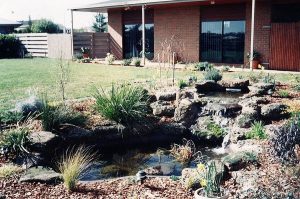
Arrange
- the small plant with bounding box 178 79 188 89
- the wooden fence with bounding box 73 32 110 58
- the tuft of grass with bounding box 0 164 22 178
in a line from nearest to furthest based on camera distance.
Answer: the tuft of grass with bounding box 0 164 22 178 → the small plant with bounding box 178 79 188 89 → the wooden fence with bounding box 73 32 110 58

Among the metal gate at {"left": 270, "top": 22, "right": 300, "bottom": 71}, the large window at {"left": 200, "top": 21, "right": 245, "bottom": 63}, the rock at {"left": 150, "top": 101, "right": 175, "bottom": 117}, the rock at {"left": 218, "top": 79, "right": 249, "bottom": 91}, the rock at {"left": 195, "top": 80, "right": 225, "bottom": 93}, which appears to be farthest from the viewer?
the large window at {"left": 200, "top": 21, "right": 245, "bottom": 63}

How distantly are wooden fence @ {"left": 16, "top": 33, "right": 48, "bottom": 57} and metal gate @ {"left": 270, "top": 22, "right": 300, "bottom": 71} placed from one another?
54.8ft

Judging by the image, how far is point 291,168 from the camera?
5438mm

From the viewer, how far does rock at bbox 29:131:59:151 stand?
6.94m

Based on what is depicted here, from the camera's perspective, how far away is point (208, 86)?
11117 mm

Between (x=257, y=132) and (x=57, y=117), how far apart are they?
398cm

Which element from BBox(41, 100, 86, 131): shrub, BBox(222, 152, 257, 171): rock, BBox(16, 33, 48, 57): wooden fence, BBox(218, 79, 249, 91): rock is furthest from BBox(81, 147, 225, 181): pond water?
BBox(16, 33, 48, 57): wooden fence

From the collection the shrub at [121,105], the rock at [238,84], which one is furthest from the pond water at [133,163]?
the rock at [238,84]

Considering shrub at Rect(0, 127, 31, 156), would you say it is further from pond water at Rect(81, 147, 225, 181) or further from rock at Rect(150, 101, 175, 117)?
rock at Rect(150, 101, 175, 117)

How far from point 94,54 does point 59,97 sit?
14409 mm

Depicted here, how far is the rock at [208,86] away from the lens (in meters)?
11.0

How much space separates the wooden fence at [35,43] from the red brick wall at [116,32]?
571cm

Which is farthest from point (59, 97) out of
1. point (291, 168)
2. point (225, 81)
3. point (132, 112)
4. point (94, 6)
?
point (94, 6)

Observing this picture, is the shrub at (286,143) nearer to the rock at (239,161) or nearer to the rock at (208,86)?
the rock at (239,161)
